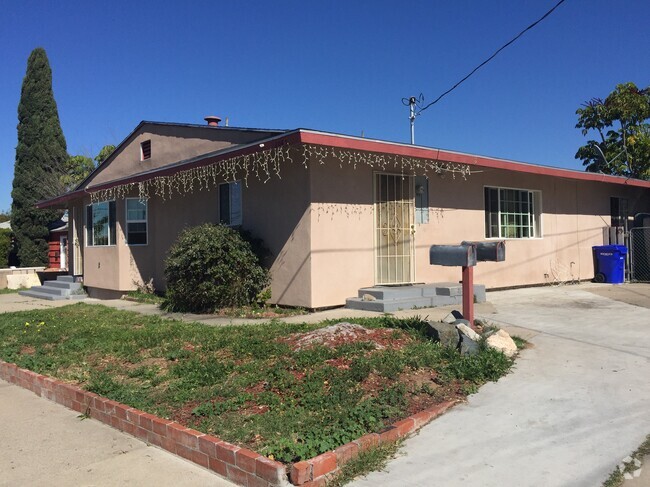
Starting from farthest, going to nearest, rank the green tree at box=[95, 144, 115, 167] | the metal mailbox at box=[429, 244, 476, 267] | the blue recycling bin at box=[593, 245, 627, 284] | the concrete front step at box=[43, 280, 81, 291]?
1. the green tree at box=[95, 144, 115, 167]
2. the concrete front step at box=[43, 280, 81, 291]
3. the blue recycling bin at box=[593, 245, 627, 284]
4. the metal mailbox at box=[429, 244, 476, 267]

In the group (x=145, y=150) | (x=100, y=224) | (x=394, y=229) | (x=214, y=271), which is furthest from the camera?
(x=100, y=224)

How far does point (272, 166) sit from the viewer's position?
35.0 ft

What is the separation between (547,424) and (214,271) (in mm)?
6895

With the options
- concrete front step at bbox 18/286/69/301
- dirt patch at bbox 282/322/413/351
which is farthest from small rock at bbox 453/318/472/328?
concrete front step at bbox 18/286/69/301

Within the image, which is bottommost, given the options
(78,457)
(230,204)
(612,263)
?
(78,457)

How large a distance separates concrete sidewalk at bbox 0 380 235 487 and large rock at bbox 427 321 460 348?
313 centimetres

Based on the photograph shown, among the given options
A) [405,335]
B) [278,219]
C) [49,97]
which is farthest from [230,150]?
[49,97]

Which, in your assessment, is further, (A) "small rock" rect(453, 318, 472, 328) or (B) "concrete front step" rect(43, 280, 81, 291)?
(B) "concrete front step" rect(43, 280, 81, 291)

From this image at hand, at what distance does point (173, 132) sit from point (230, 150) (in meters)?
4.15

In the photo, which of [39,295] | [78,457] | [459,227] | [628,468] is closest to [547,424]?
[628,468]

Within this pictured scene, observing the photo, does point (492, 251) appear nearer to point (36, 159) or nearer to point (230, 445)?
point (230, 445)

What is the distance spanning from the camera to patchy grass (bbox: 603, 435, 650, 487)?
11.7 feet

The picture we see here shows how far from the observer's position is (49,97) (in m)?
28.3

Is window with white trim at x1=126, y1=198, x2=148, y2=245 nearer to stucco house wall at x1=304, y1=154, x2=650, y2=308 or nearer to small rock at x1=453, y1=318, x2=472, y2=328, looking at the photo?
stucco house wall at x1=304, y1=154, x2=650, y2=308
